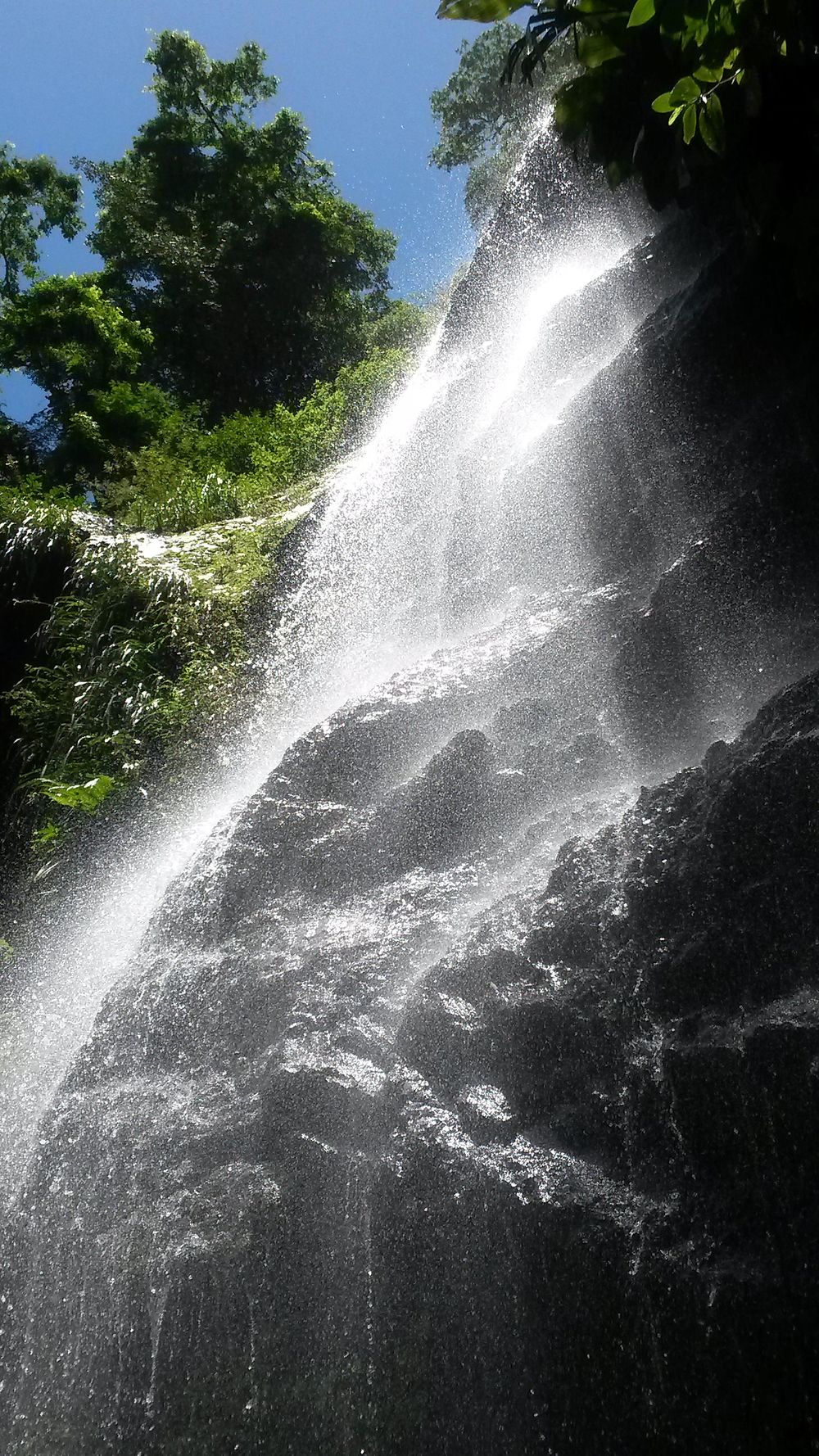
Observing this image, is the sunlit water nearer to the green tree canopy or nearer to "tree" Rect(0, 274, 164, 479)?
"tree" Rect(0, 274, 164, 479)

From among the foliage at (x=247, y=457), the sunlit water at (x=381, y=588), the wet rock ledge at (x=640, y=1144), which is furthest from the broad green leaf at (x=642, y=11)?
the foliage at (x=247, y=457)

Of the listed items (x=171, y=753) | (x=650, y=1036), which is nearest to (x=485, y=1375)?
(x=650, y=1036)

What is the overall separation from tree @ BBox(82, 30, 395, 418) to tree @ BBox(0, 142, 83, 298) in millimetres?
1108

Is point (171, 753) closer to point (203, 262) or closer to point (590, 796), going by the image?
point (590, 796)

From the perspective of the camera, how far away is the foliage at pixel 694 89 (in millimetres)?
2516

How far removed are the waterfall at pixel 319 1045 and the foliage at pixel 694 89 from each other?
8.16ft

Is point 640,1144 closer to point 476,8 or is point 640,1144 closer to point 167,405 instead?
point 476,8

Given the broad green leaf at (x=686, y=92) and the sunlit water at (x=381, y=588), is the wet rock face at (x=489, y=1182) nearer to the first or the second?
the sunlit water at (x=381, y=588)

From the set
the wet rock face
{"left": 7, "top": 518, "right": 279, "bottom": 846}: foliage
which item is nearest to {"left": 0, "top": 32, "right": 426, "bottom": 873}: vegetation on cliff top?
{"left": 7, "top": 518, "right": 279, "bottom": 846}: foliage

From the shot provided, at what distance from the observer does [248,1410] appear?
144 inches

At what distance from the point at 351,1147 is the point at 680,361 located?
5.26m

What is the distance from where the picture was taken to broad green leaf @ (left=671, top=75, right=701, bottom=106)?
2.52m

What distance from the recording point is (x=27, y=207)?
2269cm

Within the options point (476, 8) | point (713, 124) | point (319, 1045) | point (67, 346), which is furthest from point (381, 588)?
point (67, 346)
